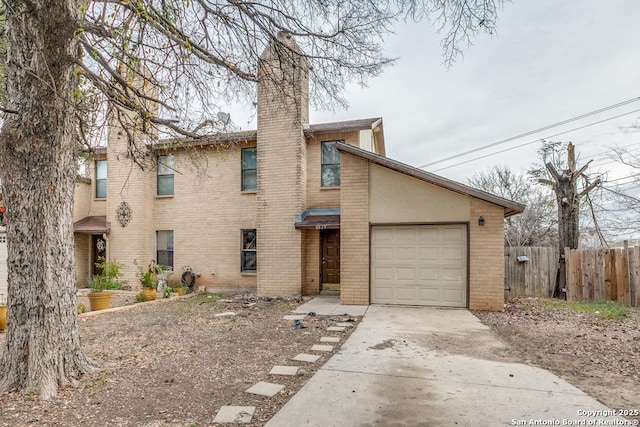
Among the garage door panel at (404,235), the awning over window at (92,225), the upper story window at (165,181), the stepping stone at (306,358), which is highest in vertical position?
the upper story window at (165,181)

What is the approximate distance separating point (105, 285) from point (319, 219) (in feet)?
25.6

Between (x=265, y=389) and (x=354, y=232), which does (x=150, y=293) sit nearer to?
(x=354, y=232)

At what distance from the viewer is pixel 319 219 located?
11.0m

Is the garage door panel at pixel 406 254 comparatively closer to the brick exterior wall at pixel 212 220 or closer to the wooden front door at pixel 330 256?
the wooden front door at pixel 330 256

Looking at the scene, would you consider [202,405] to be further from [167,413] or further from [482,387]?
[482,387]

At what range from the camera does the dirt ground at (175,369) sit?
11.5ft

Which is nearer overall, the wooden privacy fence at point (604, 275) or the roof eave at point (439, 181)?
the roof eave at point (439, 181)

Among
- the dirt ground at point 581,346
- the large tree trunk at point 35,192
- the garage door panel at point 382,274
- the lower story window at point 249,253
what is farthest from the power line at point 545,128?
the large tree trunk at point 35,192

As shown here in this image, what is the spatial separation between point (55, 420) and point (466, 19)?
6.14 m

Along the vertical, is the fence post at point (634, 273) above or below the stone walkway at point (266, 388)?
above

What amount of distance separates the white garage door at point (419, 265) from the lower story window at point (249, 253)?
493 cm

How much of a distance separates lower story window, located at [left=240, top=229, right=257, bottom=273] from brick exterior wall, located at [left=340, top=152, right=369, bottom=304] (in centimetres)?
429

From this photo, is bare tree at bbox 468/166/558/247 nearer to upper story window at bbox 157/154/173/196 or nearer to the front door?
upper story window at bbox 157/154/173/196

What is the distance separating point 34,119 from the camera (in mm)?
4164
